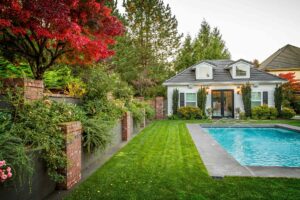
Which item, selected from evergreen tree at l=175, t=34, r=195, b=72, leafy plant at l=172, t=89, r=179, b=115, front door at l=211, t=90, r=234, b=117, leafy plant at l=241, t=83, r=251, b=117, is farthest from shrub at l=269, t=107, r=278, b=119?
evergreen tree at l=175, t=34, r=195, b=72

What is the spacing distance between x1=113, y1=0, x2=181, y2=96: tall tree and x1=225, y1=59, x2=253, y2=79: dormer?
26.5 ft

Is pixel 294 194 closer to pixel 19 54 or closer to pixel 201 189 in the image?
pixel 201 189

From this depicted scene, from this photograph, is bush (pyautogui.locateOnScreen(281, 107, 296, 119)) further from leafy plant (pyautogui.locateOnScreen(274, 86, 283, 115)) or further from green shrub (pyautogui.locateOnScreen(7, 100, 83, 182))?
green shrub (pyautogui.locateOnScreen(7, 100, 83, 182))

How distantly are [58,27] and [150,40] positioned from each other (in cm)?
2228

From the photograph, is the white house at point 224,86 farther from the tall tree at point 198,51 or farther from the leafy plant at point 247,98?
the tall tree at point 198,51

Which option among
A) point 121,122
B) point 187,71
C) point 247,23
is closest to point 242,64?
point 247,23

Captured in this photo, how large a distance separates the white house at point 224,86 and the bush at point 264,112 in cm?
112

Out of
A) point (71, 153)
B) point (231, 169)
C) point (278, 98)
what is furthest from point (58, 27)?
point (278, 98)

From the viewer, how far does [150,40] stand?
2609 centimetres

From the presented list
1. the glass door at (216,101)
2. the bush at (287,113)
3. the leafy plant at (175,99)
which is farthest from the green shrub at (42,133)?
the bush at (287,113)

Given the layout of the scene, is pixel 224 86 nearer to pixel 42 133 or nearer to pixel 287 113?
pixel 287 113

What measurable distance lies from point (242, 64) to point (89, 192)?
18.2 metres

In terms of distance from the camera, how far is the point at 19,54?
6.10m

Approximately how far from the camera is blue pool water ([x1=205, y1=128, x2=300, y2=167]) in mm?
6708
